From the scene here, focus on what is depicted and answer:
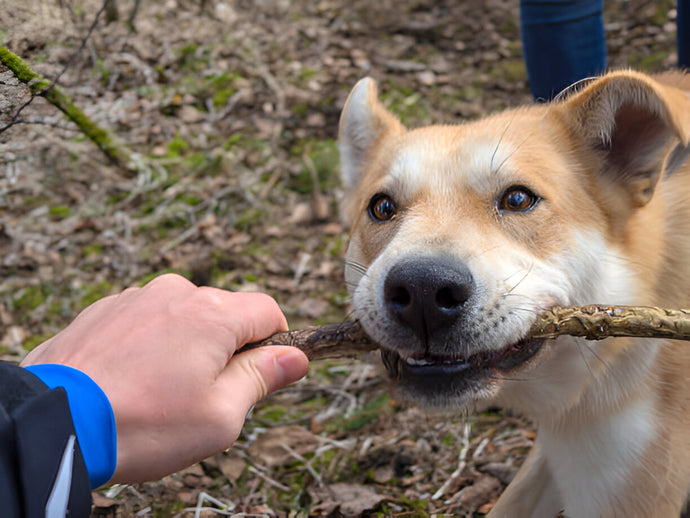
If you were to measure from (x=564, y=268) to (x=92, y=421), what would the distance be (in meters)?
1.53

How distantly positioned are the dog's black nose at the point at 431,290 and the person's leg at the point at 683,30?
245cm

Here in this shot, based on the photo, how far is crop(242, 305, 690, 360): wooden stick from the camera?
1734mm

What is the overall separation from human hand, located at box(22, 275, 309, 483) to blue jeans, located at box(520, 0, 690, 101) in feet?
7.89

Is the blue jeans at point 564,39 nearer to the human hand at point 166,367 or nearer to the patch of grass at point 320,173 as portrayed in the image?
the patch of grass at point 320,173

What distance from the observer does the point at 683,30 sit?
3.46 metres

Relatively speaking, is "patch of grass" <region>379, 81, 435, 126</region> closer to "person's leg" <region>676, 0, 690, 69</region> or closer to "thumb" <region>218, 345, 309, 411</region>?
"person's leg" <region>676, 0, 690, 69</region>

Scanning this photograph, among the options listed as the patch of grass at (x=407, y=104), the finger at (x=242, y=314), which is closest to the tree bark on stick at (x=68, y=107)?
the finger at (x=242, y=314)

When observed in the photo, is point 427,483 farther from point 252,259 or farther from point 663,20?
→ point 663,20

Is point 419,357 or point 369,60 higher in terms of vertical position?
point 369,60

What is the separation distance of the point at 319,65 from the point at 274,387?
504cm

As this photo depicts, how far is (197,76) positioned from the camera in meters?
5.89

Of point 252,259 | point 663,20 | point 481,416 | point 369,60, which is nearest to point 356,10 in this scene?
point 369,60

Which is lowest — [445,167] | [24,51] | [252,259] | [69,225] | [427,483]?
[427,483]

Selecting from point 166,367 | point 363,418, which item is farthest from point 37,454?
point 363,418
